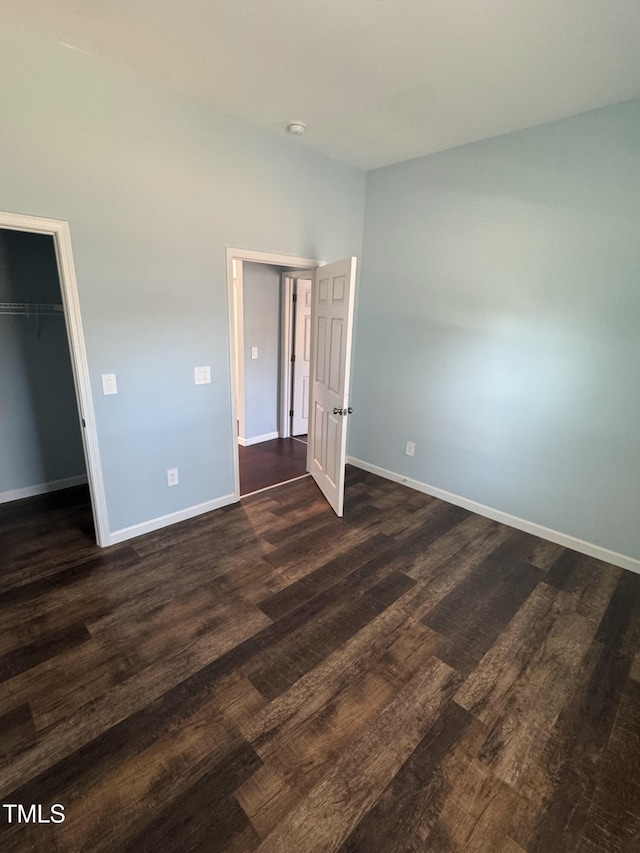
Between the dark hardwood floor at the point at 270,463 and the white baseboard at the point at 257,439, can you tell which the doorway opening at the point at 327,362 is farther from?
the white baseboard at the point at 257,439

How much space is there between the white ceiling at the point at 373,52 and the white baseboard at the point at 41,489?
10.5ft

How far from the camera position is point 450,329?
3.33 metres

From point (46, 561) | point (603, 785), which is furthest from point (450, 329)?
point (46, 561)

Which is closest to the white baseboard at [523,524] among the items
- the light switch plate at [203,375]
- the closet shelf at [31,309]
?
the light switch plate at [203,375]

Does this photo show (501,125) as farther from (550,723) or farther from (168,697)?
(168,697)

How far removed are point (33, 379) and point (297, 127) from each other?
117 inches

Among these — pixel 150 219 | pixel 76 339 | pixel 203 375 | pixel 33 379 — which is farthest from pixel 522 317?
pixel 33 379

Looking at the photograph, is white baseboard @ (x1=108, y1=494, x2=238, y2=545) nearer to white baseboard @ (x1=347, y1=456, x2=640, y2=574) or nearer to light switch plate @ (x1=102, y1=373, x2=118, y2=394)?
light switch plate @ (x1=102, y1=373, x2=118, y2=394)

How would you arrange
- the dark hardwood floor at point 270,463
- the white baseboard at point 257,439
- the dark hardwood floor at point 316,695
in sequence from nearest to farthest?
1. the dark hardwood floor at point 316,695
2. the dark hardwood floor at point 270,463
3. the white baseboard at point 257,439

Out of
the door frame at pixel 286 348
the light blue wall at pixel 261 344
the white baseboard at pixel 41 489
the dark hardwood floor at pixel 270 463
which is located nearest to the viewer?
the white baseboard at pixel 41 489

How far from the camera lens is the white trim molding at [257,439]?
16.4 feet

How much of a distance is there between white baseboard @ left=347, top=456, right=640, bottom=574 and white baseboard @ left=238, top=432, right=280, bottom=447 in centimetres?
166

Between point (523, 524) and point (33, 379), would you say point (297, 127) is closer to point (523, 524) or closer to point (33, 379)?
point (33, 379)

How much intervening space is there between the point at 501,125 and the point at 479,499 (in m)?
2.84
